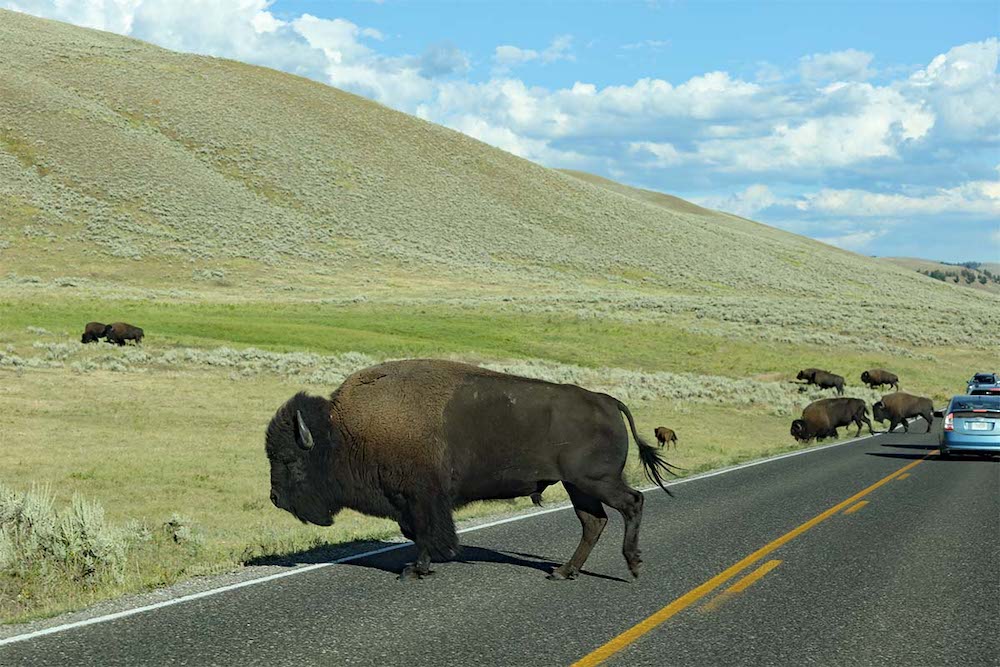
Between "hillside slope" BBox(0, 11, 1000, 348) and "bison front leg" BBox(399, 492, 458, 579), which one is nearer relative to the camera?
"bison front leg" BBox(399, 492, 458, 579)

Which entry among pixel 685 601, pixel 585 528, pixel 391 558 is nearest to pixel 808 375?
pixel 391 558

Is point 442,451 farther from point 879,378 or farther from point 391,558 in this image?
point 879,378

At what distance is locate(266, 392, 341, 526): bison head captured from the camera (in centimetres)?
912

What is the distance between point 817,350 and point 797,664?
58.2 meters

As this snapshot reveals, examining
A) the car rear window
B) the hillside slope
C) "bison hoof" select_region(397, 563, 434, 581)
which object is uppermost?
the hillside slope

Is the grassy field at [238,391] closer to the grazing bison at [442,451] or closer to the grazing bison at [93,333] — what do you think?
the grazing bison at [93,333]

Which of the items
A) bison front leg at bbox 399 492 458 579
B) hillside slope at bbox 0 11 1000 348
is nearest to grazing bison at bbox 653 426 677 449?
bison front leg at bbox 399 492 458 579

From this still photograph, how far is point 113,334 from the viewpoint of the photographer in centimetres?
4028

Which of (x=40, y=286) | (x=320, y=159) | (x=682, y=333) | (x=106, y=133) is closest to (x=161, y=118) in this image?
(x=106, y=133)

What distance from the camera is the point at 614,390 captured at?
3800 cm

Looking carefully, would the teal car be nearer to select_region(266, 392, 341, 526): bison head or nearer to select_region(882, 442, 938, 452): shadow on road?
select_region(882, 442, 938, 452): shadow on road

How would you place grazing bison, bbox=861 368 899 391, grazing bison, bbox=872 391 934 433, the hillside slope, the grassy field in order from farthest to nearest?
the hillside slope → grazing bison, bbox=861 368 899 391 → grazing bison, bbox=872 391 934 433 → the grassy field

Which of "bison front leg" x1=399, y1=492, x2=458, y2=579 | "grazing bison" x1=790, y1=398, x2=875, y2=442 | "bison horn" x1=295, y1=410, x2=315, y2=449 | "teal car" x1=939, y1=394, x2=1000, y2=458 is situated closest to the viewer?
"bison front leg" x1=399, y1=492, x2=458, y2=579

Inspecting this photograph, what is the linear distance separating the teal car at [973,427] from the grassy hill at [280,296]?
463cm
